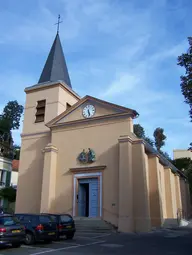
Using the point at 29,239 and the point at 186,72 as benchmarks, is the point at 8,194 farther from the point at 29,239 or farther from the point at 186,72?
the point at 186,72

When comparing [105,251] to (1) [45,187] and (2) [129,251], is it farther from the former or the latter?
(1) [45,187]

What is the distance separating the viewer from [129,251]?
37.8 ft

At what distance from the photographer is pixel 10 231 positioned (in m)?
12.2

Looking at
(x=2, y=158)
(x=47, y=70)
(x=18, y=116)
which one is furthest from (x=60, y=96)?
(x=18, y=116)

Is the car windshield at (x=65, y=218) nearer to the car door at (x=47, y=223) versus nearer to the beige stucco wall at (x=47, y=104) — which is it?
the car door at (x=47, y=223)

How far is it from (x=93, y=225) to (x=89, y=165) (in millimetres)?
4646

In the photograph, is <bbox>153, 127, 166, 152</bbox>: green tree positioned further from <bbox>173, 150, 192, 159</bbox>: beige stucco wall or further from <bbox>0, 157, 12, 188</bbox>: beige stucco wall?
<bbox>0, 157, 12, 188</bbox>: beige stucco wall

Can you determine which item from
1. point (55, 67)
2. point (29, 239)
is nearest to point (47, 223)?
point (29, 239)

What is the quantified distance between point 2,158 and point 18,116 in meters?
23.9

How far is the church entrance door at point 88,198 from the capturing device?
854 inches

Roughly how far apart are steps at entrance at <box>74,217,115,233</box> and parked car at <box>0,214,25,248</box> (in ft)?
24.4

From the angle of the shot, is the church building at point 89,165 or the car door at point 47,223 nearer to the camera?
the car door at point 47,223

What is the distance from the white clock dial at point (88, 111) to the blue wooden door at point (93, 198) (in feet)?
17.5

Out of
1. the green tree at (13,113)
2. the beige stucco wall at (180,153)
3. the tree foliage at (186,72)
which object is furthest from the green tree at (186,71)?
the beige stucco wall at (180,153)
